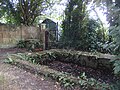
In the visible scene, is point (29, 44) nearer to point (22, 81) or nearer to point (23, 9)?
point (23, 9)

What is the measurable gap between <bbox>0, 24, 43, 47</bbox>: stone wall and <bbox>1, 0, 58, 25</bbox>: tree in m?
1.26

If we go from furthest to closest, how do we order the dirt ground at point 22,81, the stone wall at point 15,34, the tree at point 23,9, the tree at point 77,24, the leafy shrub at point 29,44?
the tree at point 23,9 < the stone wall at point 15,34 < the leafy shrub at point 29,44 < the tree at point 77,24 < the dirt ground at point 22,81

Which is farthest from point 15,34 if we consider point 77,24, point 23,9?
A: point 77,24

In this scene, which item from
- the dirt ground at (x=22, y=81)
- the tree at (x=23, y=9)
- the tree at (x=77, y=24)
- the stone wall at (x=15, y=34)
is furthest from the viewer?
the tree at (x=23, y=9)

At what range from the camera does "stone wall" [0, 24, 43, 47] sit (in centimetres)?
785

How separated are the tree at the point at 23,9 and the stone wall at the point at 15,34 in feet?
4.14

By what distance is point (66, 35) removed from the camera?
292 inches

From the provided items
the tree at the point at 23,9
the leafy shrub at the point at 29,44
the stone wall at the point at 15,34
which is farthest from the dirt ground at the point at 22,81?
the tree at the point at 23,9

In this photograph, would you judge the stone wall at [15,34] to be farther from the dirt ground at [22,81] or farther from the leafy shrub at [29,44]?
the dirt ground at [22,81]

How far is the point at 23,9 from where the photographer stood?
931cm

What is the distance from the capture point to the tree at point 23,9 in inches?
356

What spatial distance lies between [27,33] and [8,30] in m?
0.96

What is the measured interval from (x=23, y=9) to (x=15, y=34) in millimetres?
1863

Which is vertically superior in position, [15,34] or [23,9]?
[23,9]
